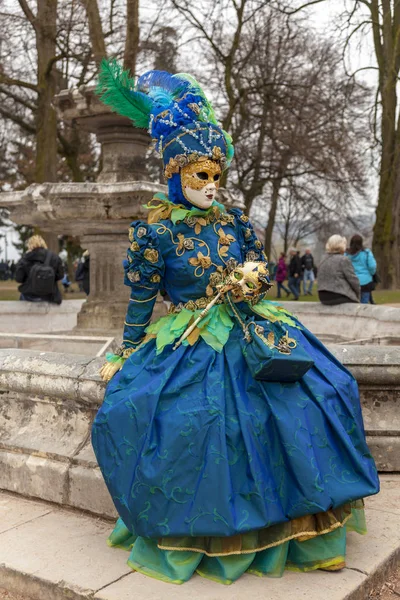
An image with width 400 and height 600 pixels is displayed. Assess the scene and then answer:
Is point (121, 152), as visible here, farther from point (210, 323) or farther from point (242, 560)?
point (242, 560)

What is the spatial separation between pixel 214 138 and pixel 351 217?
85.6 ft

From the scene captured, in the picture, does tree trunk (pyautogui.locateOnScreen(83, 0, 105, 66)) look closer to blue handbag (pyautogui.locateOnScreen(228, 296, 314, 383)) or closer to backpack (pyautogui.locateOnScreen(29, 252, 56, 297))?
backpack (pyautogui.locateOnScreen(29, 252, 56, 297))

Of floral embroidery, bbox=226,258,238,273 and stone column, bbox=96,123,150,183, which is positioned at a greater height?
stone column, bbox=96,123,150,183

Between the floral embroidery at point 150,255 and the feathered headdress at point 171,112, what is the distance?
41cm

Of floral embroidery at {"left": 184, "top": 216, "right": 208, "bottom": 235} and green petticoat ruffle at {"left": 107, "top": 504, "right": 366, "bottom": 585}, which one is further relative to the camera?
floral embroidery at {"left": 184, "top": 216, "right": 208, "bottom": 235}

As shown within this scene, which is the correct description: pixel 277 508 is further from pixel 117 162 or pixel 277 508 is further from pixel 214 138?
pixel 117 162

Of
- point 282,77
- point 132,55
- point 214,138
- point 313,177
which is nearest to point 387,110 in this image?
point 282,77

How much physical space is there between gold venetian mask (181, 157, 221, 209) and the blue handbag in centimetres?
67

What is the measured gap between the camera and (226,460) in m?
2.43

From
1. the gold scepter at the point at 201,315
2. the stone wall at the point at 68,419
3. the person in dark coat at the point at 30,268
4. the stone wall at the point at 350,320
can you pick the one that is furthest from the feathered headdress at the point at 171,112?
the person in dark coat at the point at 30,268

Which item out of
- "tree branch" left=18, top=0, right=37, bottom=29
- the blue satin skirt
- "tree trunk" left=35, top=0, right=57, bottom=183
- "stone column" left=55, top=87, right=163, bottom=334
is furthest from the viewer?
"tree trunk" left=35, top=0, right=57, bottom=183

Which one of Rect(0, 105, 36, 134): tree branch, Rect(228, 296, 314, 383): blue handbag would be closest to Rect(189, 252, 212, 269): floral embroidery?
Rect(228, 296, 314, 383): blue handbag

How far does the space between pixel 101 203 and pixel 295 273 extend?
12121 millimetres

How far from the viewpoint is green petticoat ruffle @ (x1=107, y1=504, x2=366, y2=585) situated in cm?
254
